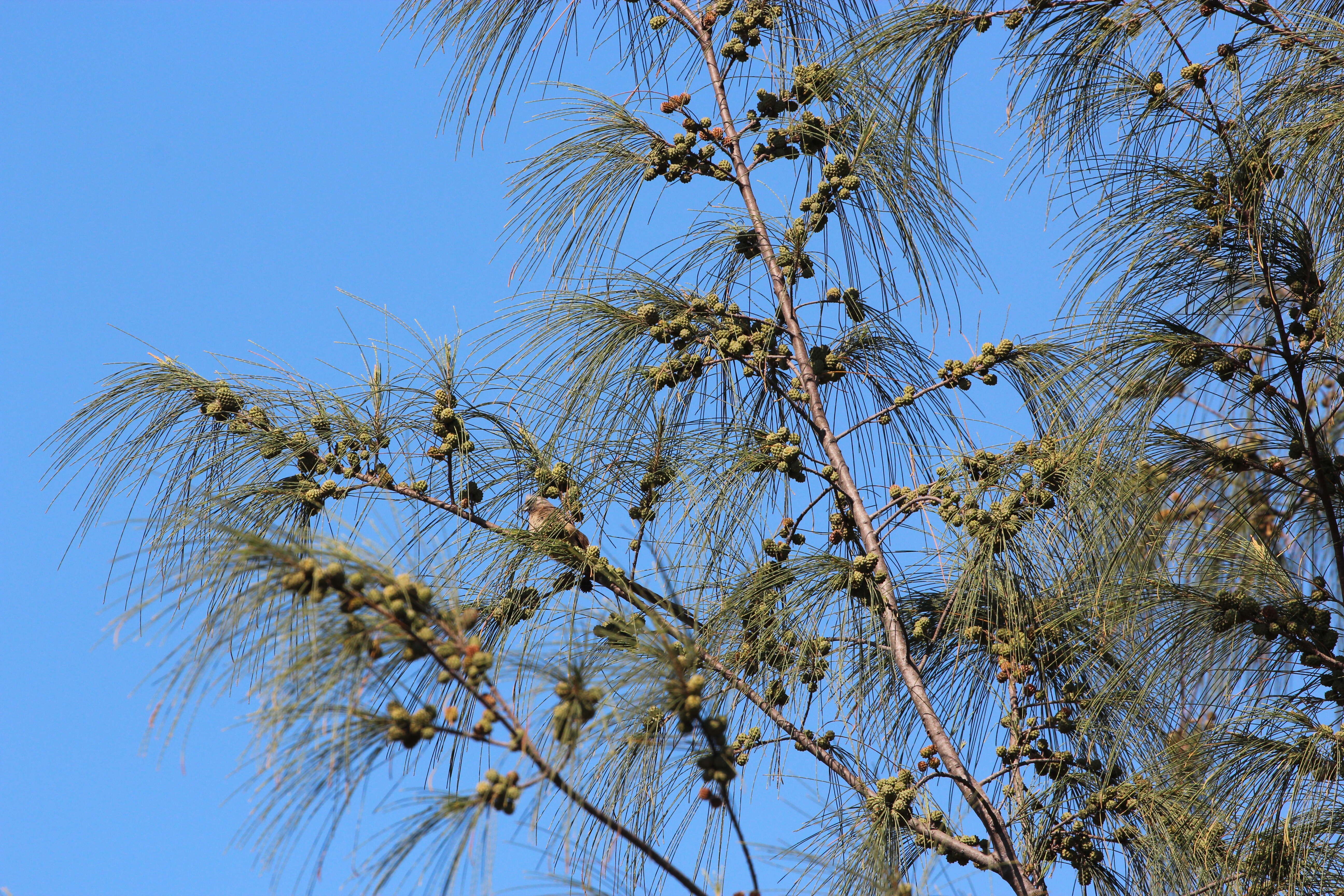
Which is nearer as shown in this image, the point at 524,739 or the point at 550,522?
the point at 524,739

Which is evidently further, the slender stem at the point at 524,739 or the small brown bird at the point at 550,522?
the small brown bird at the point at 550,522

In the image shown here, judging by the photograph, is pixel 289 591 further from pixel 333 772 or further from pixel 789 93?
pixel 789 93

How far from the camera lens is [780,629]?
2.87m

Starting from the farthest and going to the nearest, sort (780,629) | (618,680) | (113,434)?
1. (113,434)
2. (780,629)
3. (618,680)

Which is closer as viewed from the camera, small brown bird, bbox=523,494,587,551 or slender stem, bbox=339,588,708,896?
slender stem, bbox=339,588,708,896

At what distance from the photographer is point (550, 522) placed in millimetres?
2900

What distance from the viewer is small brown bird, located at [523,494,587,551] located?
2.90m

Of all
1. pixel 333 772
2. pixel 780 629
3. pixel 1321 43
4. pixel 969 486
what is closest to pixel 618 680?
pixel 333 772

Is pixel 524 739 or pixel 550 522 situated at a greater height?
pixel 550 522

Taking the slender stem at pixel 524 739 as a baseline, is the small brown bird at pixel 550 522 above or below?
above

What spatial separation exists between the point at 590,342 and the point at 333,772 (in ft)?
4.82

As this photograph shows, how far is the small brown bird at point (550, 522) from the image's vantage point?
2902 millimetres

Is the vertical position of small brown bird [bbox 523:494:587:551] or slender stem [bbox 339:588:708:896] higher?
small brown bird [bbox 523:494:587:551]

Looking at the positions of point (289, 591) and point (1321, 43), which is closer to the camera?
point (289, 591)
